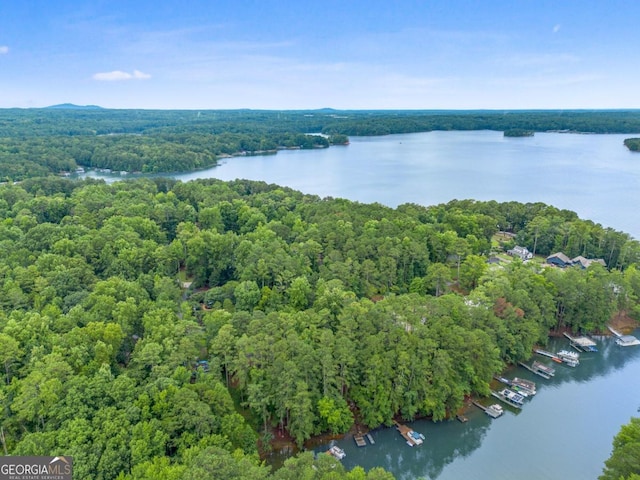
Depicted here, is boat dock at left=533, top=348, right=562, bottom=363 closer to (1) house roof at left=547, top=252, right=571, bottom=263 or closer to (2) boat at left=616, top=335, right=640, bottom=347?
(2) boat at left=616, top=335, right=640, bottom=347

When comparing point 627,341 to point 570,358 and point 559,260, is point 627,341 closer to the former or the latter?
point 570,358

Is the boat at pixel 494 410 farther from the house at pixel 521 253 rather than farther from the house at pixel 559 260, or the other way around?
the house at pixel 521 253

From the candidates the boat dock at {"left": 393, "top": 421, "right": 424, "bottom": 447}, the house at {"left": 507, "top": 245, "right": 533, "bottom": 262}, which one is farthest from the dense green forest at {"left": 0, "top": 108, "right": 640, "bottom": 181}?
the boat dock at {"left": 393, "top": 421, "right": 424, "bottom": 447}

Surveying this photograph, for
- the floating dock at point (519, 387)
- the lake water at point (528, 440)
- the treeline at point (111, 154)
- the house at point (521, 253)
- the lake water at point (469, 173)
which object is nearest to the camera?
the lake water at point (528, 440)

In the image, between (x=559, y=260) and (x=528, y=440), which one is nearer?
(x=528, y=440)

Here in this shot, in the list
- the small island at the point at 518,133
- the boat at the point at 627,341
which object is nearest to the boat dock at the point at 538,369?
the boat at the point at 627,341

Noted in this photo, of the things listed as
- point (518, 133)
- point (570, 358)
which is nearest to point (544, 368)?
point (570, 358)

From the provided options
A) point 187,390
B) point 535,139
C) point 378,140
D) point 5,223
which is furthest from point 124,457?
point 535,139
